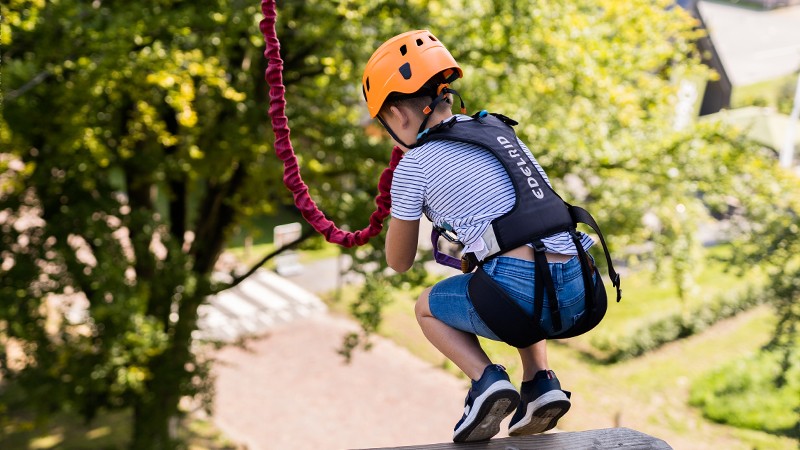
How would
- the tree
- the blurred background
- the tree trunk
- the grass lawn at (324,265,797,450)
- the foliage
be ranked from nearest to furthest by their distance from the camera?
the tree, the blurred background, the tree trunk, the grass lawn at (324,265,797,450), the foliage

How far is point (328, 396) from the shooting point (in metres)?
16.5

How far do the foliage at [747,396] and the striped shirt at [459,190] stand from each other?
14017mm

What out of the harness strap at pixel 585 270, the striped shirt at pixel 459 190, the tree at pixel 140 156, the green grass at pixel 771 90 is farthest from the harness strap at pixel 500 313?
the green grass at pixel 771 90

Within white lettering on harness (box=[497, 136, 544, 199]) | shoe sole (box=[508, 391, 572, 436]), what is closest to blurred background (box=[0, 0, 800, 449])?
white lettering on harness (box=[497, 136, 544, 199])

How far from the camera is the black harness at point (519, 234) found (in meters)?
2.62

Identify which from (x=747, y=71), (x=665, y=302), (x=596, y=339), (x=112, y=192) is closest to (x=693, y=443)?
(x=596, y=339)

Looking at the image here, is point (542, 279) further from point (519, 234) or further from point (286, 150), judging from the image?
point (286, 150)

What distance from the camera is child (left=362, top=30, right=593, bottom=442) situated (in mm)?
2652

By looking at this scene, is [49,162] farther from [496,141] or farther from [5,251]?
[496,141]

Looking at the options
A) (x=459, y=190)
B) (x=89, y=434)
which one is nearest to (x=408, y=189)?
(x=459, y=190)

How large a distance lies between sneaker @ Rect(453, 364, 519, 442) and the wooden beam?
5 cm

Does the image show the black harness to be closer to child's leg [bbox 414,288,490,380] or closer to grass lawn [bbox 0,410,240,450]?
child's leg [bbox 414,288,490,380]

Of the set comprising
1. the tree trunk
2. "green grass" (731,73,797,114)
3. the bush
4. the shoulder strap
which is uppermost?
the shoulder strap

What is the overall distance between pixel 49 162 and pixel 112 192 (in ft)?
5.14
